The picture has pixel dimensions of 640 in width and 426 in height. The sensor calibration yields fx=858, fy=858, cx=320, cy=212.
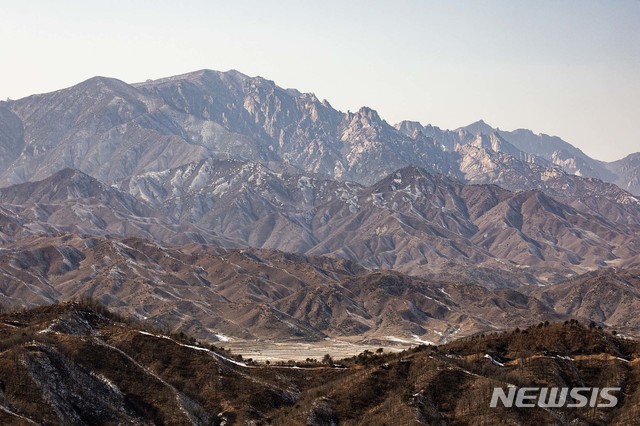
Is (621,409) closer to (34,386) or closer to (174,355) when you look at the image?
(174,355)

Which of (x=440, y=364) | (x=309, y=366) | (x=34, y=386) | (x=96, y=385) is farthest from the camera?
(x=309, y=366)

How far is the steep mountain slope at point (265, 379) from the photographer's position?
124812 millimetres

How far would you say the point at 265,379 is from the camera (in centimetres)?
14638

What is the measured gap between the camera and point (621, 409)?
134 metres

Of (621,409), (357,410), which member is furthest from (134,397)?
(621,409)

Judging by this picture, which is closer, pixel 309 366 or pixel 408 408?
pixel 408 408

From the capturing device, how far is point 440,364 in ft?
470

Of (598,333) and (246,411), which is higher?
(598,333)

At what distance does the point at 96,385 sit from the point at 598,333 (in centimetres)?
9309

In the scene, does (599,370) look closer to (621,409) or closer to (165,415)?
(621,409)

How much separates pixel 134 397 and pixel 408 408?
136 feet

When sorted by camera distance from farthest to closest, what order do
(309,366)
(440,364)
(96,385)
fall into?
(309,366), (440,364), (96,385)

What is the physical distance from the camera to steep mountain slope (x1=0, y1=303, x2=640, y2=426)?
125m

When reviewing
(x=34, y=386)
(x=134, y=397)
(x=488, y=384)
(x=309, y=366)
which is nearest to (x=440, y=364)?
(x=488, y=384)
